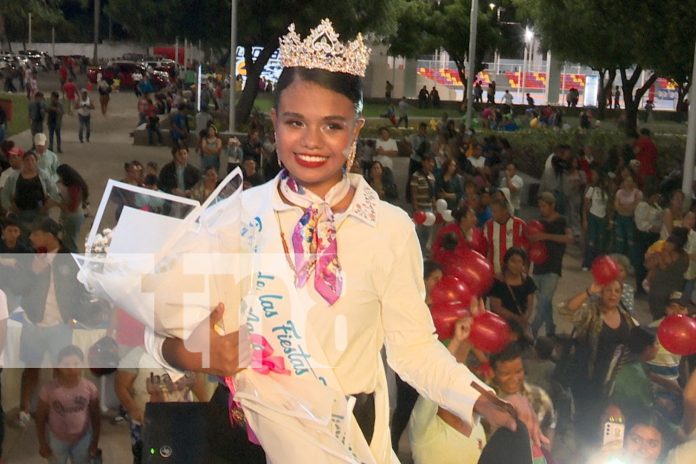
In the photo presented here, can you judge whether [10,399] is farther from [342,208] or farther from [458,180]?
[458,180]

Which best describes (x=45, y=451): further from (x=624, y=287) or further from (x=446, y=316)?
(x=624, y=287)

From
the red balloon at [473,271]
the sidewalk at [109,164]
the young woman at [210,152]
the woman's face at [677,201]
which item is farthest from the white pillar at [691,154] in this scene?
the red balloon at [473,271]

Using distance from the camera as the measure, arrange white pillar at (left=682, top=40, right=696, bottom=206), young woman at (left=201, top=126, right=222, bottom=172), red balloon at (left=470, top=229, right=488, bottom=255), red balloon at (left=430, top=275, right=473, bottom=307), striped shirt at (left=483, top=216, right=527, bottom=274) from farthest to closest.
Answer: young woman at (left=201, top=126, right=222, bottom=172), white pillar at (left=682, top=40, right=696, bottom=206), striped shirt at (left=483, top=216, right=527, bottom=274), red balloon at (left=470, top=229, right=488, bottom=255), red balloon at (left=430, top=275, right=473, bottom=307)

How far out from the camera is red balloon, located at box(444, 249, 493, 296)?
6.18 metres

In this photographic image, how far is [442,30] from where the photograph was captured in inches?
1667

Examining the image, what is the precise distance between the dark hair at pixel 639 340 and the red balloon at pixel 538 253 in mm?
2027

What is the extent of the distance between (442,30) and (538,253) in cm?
3474

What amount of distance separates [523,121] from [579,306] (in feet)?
86.6

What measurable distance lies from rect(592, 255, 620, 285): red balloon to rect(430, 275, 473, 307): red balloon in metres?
1.15

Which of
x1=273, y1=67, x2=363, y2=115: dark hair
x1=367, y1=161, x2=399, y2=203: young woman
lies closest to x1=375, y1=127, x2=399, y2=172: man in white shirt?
x1=367, y1=161, x2=399, y2=203: young woman

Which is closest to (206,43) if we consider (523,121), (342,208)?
(523,121)

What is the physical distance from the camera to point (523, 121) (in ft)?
108

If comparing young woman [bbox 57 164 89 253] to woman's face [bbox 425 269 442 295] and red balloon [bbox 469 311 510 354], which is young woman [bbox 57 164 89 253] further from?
red balloon [bbox 469 311 510 354]

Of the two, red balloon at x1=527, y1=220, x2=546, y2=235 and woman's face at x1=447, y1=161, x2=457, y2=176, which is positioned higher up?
woman's face at x1=447, y1=161, x2=457, y2=176
